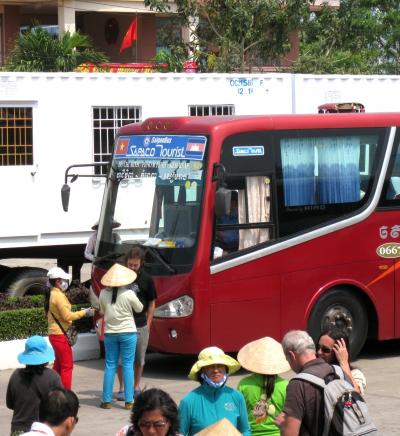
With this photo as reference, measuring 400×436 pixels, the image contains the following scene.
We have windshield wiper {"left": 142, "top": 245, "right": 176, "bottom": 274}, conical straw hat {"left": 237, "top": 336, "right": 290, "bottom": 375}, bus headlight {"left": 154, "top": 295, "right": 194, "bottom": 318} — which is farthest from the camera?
windshield wiper {"left": 142, "top": 245, "right": 176, "bottom": 274}

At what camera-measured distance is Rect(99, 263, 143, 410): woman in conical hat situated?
37.5 ft

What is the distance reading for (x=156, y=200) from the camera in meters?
13.4

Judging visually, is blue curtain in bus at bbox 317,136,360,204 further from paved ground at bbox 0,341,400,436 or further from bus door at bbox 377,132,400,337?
paved ground at bbox 0,341,400,436

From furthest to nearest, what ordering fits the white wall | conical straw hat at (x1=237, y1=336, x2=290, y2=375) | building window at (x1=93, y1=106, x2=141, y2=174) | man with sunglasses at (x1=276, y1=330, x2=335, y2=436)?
1. building window at (x1=93, y1=106, x2=141, y2=174)
2. the white wall
3. conical straw hat at (x1=237, y1=336, x2=290, y2=375)
4. man with sunglasses at (x1=276, y1=330, x2=335, y2=436)

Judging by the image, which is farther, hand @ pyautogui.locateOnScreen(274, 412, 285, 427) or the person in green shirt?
the person in green shirt

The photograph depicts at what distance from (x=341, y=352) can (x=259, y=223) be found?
6.01m

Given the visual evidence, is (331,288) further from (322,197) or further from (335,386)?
(335,386)

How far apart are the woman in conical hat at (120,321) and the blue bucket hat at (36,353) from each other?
329 cm

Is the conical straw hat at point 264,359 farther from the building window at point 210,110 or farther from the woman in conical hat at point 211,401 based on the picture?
the building window at point 210,110

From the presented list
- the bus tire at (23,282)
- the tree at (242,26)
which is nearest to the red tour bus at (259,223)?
the bus tire at (23,282)

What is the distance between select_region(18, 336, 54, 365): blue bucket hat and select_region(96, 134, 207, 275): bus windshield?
4766 mm

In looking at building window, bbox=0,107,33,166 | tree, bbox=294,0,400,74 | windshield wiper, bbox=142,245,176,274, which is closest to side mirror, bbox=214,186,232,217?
windshield wiper, bbox=142,245,176,274

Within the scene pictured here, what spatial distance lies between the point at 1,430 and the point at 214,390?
→ 13.8ft

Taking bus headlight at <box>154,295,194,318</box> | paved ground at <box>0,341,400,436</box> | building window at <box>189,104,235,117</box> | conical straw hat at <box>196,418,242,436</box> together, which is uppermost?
building window at <box>189,104,235,117</box>
